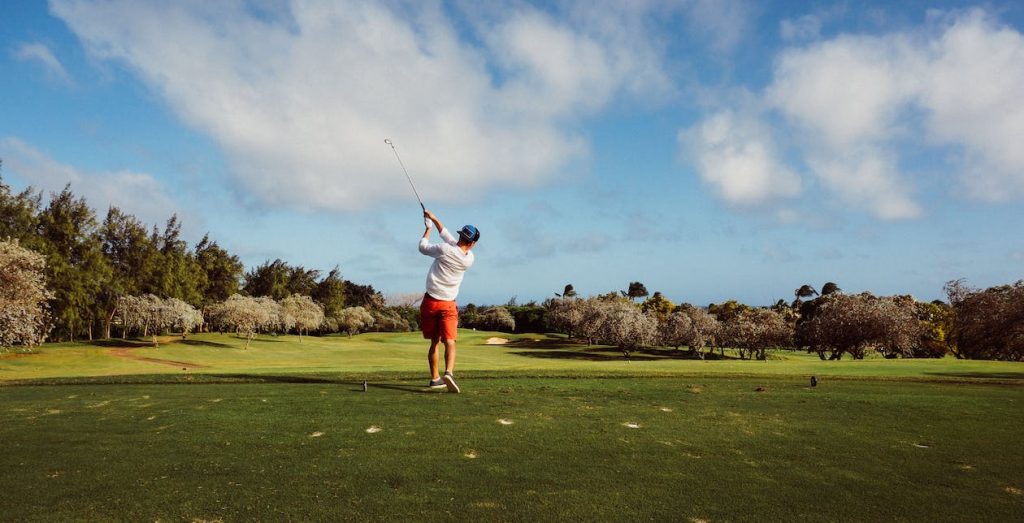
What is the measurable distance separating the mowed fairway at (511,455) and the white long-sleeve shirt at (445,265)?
2.13 meters

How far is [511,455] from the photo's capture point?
6.28 metres

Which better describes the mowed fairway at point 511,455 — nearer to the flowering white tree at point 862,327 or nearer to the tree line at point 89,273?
the tree line at point 89,273

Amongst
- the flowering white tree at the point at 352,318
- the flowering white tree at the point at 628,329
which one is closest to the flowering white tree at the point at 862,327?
the flowering white tree at the point at 628,329

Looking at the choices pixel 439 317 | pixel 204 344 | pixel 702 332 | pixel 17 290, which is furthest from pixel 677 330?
pixel 17 290

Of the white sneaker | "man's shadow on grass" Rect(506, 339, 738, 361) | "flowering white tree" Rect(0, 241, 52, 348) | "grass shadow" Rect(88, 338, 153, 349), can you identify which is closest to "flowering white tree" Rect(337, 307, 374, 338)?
"man's shadow on grass" Rect(506, 339, 738, 361)

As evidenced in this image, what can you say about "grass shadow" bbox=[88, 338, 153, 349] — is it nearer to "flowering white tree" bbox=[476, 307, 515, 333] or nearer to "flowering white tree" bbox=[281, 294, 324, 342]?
"flowering white tree" bbox=[281, 294, 324, 342]

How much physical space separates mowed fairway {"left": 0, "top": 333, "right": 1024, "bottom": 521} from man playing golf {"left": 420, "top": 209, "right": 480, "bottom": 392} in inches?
51.6

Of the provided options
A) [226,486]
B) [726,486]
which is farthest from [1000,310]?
[226,486]

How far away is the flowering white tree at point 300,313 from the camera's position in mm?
72088

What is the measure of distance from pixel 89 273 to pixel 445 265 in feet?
Answer: 180

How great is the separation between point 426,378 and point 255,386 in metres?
4.23

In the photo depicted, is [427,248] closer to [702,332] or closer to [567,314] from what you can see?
[702,332]

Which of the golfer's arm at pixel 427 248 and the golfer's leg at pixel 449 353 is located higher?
the golfer's arm at pixel 427 248

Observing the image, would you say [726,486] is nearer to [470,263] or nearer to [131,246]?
[470,263]
